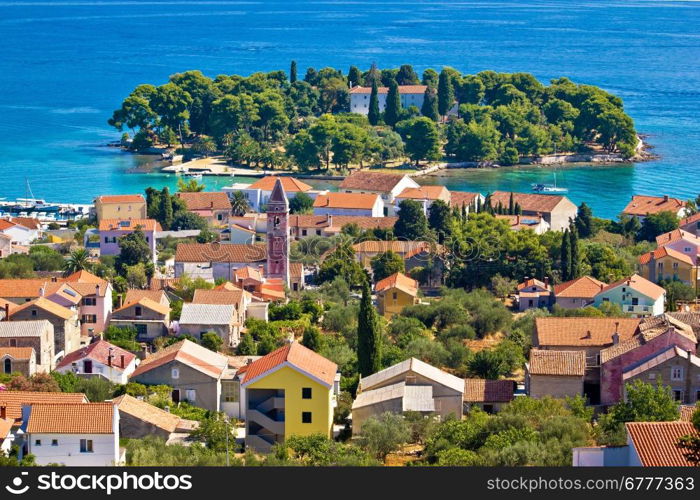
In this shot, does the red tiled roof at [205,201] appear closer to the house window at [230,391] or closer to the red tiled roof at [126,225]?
the red tiled roof at [126,225]

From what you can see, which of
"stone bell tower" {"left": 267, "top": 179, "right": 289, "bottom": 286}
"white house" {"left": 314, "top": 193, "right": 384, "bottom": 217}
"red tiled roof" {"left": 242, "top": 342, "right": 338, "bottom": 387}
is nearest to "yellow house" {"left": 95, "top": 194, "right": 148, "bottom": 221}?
"white house" {"left": 314, "top": 193, "right": 384, "bottom": 217}

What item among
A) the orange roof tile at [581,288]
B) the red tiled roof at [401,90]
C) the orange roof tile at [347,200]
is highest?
the red tiled roof at [401,90]

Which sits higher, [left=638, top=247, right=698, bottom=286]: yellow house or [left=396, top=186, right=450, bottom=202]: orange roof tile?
[left=396, top=186, right=450, bottom=202]: orange roof tile

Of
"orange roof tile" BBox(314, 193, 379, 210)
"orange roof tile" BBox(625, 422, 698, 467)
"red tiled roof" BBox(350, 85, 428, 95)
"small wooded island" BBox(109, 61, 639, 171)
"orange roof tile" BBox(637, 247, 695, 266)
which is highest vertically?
"red tiled roof" BBox(350, 85, 428, 95)

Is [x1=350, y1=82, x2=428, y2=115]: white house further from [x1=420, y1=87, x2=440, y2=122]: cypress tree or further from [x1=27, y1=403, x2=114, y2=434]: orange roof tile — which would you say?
[x1=27, y1=403, x2=114, y2=434]: orange roof tile

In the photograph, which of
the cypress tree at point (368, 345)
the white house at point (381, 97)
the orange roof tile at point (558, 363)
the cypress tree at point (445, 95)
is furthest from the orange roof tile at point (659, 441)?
the white house at point (381, 97)

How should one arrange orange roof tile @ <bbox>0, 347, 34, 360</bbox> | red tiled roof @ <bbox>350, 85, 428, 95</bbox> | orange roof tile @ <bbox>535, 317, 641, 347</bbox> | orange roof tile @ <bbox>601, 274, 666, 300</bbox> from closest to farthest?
orange roof tile @ <bbox>0, 347, 34, 360</bbox>, orange roof tile @ <bbox>535, 317, 641, 347</bbox>, orange roof tile @ <bbox>601, 274, 666, 300</bbox>, red tiled roof @ <bbox>350, 85, 428, 95</bbox>
